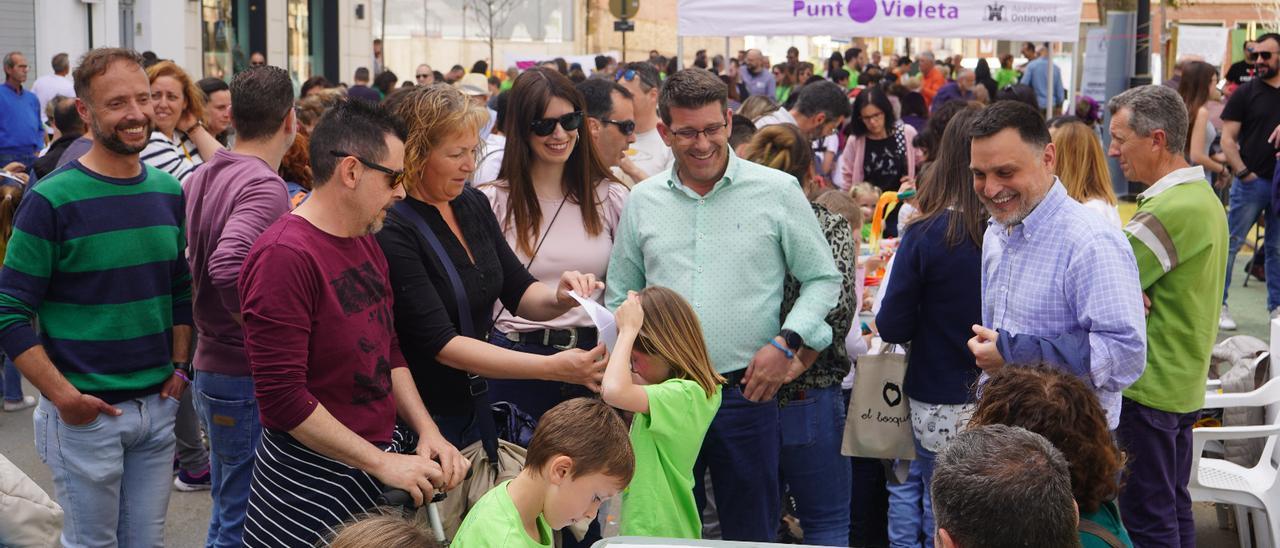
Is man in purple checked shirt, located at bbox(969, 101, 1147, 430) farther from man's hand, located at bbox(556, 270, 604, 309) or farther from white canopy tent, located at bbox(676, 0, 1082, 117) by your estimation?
white canopy tent, located at bbox(676, 0, 1082, 117)

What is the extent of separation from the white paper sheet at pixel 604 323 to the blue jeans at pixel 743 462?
587mm

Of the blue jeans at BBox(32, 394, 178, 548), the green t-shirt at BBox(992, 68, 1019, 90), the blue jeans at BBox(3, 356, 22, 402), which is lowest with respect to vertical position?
the blue jeans at BBox(3, 356, 22, 402)

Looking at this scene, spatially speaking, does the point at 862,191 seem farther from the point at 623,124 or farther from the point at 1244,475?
the point at 1244,475

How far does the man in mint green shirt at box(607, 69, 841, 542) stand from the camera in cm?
412

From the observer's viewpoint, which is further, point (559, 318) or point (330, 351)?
point (559, 318)

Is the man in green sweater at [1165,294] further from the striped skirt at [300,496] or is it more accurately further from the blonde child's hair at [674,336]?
the striped skirt at [300,496]

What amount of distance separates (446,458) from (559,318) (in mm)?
1019

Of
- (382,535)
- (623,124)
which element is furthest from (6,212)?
(382,535)

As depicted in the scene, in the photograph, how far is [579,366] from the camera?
141 inches

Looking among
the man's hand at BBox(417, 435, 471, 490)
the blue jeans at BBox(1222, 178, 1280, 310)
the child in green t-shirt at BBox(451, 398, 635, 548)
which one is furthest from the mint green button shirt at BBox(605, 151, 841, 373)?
the blue jeans at BBox(1222, 178, 1280, 310)

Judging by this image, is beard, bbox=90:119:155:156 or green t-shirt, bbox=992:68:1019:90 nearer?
beard, bbox=90:119:155:156

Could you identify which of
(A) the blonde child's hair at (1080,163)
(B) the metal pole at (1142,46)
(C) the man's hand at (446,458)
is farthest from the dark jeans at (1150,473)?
(B) the metal pole at (1142,46)

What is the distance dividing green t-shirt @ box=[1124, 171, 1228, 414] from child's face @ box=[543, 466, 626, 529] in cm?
216

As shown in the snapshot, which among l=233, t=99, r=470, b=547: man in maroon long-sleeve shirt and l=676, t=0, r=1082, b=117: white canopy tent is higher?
l=676, t=0, r=1082, b=117: white canopy tent
